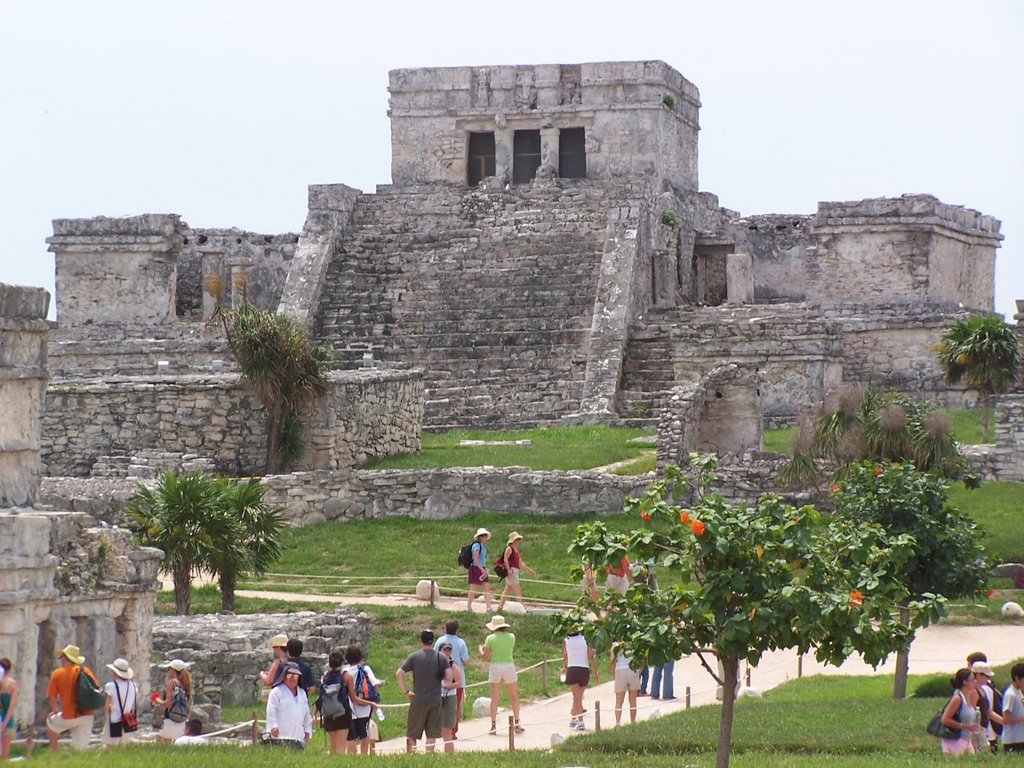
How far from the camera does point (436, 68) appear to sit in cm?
3978

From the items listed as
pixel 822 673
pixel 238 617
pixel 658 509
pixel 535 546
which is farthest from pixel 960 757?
pixel 535 546

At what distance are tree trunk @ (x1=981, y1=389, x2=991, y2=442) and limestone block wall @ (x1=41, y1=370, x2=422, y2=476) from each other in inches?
306

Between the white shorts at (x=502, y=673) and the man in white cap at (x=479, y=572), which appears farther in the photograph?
the man in white cap at (x=479, y=572)

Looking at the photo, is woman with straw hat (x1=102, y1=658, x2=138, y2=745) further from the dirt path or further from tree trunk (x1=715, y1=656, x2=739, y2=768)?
tree trunk (x1=715, y1=656, x2=739, y2=768)

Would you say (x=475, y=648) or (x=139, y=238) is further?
(x=139, y=238)

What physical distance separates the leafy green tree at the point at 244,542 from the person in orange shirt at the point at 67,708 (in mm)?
6337

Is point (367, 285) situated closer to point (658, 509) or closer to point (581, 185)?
point (581, 185)

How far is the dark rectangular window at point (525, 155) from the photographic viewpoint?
40281mm

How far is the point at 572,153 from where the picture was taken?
131 ft

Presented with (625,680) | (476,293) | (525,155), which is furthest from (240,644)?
(525,155)

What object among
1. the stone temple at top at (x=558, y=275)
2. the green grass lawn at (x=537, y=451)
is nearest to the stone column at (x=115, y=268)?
the stone temple at top at (x=558, y=275)

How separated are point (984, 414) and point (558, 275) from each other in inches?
355

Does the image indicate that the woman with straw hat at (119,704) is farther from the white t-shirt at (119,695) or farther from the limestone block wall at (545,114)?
the limestone block wall at (545,114)

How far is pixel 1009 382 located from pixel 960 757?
1489 cm
